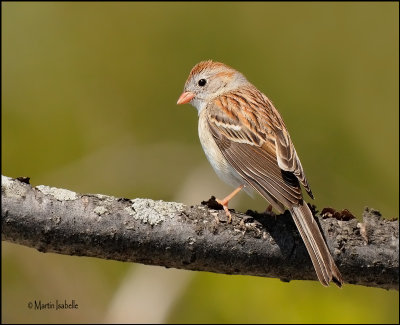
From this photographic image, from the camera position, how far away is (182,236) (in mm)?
4059

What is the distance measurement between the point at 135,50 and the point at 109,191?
1.43m

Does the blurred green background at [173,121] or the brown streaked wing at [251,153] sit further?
the blurred green background at [173,121]

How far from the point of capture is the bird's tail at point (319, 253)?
13.5 feet

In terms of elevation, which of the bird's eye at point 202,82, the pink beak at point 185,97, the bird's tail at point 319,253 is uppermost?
the bird's eye at point 202,82

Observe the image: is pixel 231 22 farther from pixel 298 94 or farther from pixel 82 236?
pixel 82 236

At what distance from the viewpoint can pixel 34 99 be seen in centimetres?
599

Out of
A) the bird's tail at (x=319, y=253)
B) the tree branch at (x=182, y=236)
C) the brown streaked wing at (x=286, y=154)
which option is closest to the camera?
the tree branch at (x=182, y=236)

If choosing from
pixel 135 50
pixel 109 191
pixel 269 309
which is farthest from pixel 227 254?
pixel 135 50

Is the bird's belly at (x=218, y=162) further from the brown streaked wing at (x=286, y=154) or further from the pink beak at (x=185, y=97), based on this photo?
the pink beak at (x=185, y=97)

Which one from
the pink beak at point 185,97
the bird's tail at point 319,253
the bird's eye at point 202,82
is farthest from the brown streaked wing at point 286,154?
the bird's eye at point 202,82

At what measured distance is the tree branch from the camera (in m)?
3.91

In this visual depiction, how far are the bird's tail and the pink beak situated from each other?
2.30 meters

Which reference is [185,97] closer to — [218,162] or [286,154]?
[218,162]

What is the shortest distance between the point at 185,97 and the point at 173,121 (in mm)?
254
